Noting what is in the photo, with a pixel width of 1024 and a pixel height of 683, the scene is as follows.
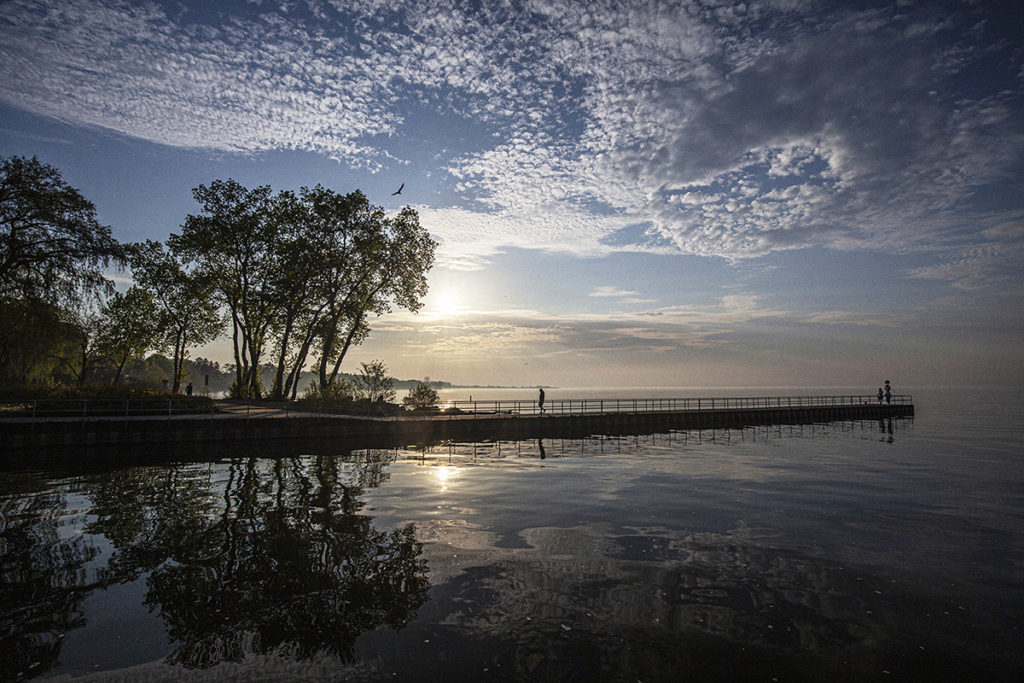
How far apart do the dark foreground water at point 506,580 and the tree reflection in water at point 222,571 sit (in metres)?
0.06

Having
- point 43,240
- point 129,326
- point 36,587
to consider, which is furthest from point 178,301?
point 36,587

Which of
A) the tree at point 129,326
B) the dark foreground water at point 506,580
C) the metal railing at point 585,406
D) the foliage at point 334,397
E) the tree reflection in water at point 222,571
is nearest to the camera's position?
the dark foreground water at point 506,580

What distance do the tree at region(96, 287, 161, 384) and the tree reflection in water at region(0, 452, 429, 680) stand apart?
5142cm

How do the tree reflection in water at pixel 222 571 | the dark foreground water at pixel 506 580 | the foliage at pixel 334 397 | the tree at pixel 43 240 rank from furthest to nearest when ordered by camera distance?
the foliage at pixel 334 397
the tree at pixel 43 240
the tree reflection in water at pixel 222 571
the dark foreground water at pixel 506 580

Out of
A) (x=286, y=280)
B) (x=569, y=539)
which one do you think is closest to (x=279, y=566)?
(x=569, y=539)

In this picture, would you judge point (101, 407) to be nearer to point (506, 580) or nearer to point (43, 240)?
point (43, 240)

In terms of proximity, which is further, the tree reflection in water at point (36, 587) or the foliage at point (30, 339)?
the foliage at point (30, 339)

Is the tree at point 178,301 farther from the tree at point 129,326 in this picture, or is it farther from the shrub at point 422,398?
the shrub at point 422,398

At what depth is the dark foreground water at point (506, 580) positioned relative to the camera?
23.2 feet

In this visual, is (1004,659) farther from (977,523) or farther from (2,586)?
(2,586)

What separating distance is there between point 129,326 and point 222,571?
63.7 m

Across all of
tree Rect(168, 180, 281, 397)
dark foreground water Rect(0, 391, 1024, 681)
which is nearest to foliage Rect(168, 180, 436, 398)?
tree Rect(168, 180, 281, 397)

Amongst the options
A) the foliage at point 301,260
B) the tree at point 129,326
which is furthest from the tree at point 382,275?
the tree at point 129,326

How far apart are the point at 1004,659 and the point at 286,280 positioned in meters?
51.5
